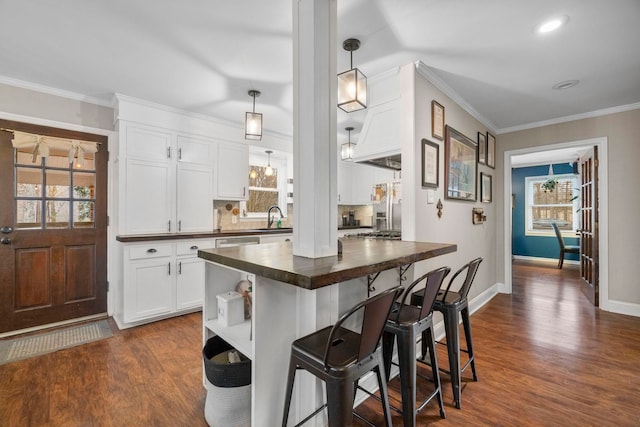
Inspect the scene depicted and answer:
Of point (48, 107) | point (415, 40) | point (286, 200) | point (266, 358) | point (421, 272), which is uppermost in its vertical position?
point (415, 40)

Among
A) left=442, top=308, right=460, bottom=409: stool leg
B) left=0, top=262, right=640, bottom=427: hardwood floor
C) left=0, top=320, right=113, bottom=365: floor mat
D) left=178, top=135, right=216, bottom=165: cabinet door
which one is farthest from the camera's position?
left=178, top=135, right=216, bottom=165: cabinet door

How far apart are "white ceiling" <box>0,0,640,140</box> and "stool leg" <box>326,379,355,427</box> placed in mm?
2098

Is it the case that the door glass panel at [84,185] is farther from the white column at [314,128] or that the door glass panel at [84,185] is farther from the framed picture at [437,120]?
the framed picture at [437,120]

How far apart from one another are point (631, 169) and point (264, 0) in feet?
15.0

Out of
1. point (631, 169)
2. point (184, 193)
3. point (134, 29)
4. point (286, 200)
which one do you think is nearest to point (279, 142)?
point (286, 200)

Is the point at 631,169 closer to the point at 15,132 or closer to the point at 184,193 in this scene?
the point at 184,193

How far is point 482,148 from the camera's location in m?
3.82

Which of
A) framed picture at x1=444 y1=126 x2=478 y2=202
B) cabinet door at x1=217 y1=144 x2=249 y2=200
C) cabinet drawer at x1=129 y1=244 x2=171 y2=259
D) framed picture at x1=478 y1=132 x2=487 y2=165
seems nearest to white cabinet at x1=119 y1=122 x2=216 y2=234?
cabinet door at x1=217 y1=144 x2=249 y2=200

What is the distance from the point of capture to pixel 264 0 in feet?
5.82

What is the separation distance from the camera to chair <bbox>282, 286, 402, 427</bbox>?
112 centimetres

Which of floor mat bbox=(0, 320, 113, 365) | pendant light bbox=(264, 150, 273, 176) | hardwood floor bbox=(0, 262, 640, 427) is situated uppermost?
pendant light bbox=(264, 150, 273, 176)

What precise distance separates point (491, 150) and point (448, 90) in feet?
5.65

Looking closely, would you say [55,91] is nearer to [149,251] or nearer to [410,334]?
[149,251]

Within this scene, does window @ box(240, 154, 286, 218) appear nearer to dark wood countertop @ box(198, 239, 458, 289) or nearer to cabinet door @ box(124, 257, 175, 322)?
cabinet door @ box(124, 257, 175, 322)
